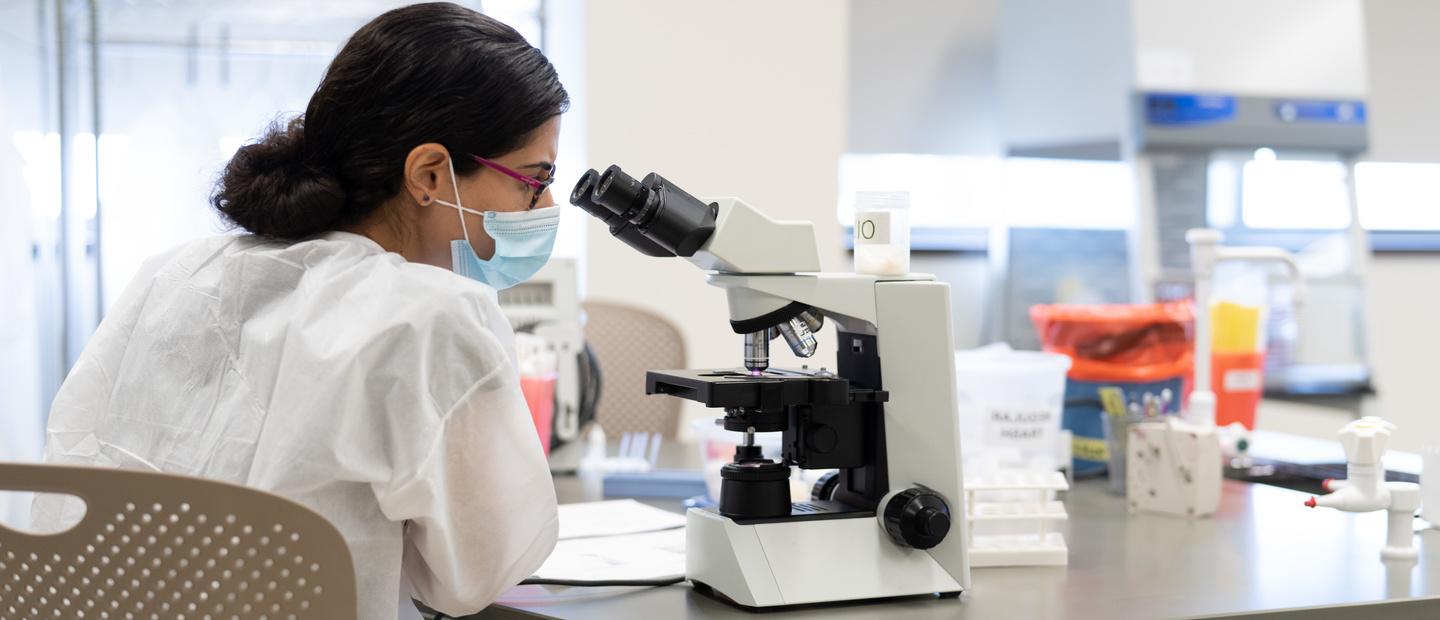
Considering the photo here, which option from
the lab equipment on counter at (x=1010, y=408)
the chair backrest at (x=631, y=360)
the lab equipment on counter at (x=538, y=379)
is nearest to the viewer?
the lab equipment on counter at (x=1010, y=408)

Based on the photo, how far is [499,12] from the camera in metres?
3.97

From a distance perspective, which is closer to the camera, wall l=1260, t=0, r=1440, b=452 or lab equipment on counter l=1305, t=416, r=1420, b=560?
lab equipment on counter l=1305, t=416, r=1420, b=560

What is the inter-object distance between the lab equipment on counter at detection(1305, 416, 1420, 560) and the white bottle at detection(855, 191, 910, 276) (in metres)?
0.58

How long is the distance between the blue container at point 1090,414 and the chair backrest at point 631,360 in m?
1.04

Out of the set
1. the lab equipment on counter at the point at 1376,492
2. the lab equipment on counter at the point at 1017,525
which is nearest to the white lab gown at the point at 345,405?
the lab equipment on counter at the point at 1017,525

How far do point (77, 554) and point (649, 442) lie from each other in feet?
5.19

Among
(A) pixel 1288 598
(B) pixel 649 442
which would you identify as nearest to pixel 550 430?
(B) pixel 649 442

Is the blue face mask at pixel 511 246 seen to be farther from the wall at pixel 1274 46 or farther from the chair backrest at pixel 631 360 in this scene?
the wall at pixel 1274 46

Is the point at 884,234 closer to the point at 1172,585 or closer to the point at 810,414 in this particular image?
the point at 810,414

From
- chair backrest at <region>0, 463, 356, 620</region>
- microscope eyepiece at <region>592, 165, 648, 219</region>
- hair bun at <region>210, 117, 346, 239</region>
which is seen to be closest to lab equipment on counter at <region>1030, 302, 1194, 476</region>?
microscope eyepiece at <region>592, 165, 648, 219</region>

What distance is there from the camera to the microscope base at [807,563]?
121 centimetres

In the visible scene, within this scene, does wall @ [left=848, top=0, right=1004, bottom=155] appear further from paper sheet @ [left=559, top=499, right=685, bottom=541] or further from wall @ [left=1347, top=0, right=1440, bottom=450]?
paper sheet @ [left=559, top=499, right=685, bottom=541]

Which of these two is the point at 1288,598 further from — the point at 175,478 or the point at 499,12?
the point at 499,12

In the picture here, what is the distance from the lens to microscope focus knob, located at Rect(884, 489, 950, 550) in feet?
4.05
